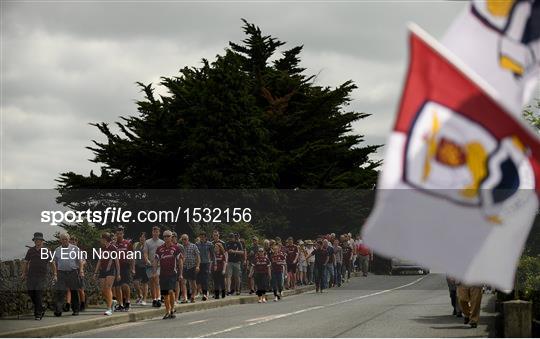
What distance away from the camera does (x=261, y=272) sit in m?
32.1

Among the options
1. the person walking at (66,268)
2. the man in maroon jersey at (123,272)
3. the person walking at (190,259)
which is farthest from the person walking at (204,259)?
the person walking at (66,268)

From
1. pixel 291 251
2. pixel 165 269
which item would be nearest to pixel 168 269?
pixel 165 269

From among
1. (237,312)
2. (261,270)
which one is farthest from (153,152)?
(237,312)

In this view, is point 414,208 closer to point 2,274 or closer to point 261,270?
point 2,274

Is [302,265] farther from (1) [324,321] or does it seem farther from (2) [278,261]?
(1) [324,321]

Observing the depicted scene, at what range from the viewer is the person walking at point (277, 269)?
3236 cm

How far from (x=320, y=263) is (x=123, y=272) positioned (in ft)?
44.1

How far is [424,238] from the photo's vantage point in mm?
5055

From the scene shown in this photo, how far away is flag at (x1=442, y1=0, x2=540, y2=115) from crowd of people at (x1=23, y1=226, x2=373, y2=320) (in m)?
17.4

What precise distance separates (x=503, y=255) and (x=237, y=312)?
70.4 ft

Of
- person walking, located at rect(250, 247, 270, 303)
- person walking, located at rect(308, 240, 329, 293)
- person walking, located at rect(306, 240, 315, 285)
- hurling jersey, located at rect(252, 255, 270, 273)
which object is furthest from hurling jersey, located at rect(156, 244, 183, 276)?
person walking, located at rect(306, 240, 315, 285)

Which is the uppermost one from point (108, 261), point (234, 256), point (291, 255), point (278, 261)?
point (291, 255)

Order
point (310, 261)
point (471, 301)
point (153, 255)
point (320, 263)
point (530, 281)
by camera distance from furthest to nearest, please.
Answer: point (310, 261), point (320, 263), point (153, 255), point (530, 281), point (471, 301)

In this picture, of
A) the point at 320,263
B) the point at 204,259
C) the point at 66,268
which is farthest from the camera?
the point at 320,263
